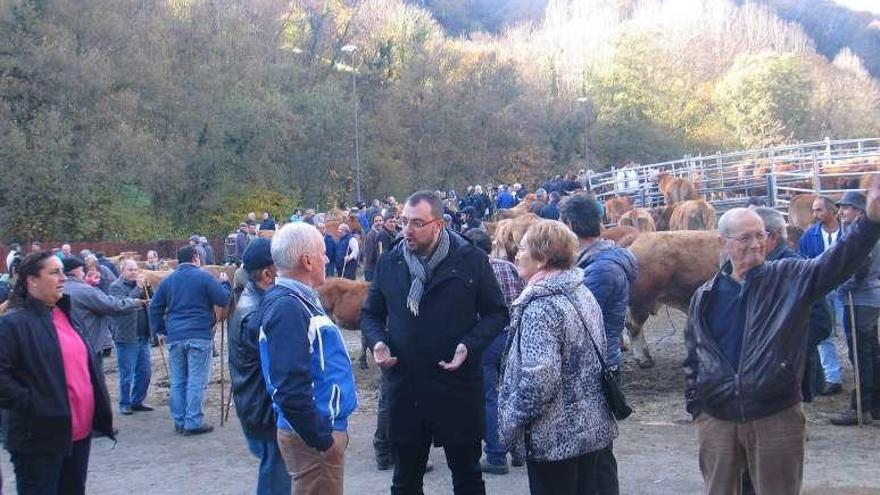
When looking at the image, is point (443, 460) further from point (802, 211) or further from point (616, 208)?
point (616, 208)

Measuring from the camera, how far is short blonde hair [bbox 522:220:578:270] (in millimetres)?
4527

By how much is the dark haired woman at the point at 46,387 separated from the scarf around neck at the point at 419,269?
1.85 metres

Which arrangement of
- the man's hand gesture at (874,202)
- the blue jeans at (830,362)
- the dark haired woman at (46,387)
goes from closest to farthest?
1. the man's hand gesture at (874,202)
2. the dark haired woman at (46,387)
3. the blue jeans at (830,362)

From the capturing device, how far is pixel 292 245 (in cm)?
462

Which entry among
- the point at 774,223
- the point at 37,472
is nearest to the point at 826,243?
the point at 774,223

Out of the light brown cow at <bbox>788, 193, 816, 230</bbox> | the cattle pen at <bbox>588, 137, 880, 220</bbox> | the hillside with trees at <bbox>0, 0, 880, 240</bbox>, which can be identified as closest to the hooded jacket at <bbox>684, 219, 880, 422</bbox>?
the light brown cow at <bbox>788, 193, 816, 230</bbox>

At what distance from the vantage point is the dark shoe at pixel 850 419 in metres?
8.33

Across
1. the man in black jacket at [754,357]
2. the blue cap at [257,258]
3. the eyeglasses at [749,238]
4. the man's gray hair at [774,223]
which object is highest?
the blue cap at [257,258]

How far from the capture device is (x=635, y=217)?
58.9ft

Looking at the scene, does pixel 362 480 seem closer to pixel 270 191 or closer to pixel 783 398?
pixel 783 398

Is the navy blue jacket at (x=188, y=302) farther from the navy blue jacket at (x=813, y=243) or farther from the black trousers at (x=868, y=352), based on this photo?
the black trousers at (x=868, y=352)

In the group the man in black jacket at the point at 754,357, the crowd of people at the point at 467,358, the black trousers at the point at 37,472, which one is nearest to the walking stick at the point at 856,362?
the crowd of people at the point at 467,358

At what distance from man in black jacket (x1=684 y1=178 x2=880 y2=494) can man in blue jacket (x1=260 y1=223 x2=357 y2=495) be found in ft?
5.53

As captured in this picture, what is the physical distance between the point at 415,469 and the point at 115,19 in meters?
34.5
